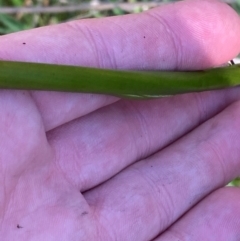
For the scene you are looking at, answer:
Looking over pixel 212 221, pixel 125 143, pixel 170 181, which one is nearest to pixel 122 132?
pixel 125 143

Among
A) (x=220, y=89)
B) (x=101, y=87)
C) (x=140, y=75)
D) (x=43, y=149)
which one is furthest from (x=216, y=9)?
(x=43, y=149)

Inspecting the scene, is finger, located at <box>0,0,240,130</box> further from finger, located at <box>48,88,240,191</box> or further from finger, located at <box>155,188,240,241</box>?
finger, located at <box>155,188,240,241</box>

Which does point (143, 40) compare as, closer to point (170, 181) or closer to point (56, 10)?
point (170, 181)

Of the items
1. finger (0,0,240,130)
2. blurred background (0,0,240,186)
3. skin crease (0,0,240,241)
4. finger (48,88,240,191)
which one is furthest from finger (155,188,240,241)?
blurred background (0,0,240,186)

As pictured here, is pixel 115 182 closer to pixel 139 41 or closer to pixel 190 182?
pixel 190 182

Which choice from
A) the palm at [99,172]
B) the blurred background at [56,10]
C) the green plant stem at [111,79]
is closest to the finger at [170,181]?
the palm at [99,172]
